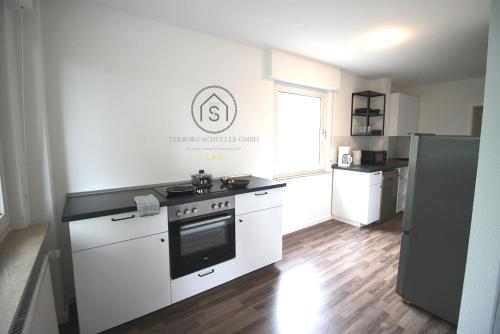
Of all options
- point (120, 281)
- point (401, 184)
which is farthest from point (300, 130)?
point (120, 281)

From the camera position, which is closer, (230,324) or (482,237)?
(482,237)

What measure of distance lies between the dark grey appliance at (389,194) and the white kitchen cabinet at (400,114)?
0.85 metres

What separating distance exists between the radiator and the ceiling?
1947mm

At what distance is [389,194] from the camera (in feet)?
12.5

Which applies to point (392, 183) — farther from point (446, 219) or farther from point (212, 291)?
point (212, 291)

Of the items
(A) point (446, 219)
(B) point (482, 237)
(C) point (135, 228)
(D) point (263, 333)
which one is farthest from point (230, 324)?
(A) point (446, 219)

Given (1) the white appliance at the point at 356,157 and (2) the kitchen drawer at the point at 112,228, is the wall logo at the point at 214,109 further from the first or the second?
(1) the white appliance at the point at 356,157

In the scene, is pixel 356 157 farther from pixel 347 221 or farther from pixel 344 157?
pixel 347 221

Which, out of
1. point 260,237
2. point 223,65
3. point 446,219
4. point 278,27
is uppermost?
point 278,27

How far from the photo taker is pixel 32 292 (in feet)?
3.58

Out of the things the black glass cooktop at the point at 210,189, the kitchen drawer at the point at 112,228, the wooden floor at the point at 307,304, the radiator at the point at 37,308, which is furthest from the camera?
the black glass cooktop at the point at 210,189

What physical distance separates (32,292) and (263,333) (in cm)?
138

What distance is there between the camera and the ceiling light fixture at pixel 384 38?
2.28 m

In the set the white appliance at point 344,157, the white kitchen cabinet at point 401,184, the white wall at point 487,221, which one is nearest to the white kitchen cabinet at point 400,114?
the white kitchen cabinet at point 401,184
